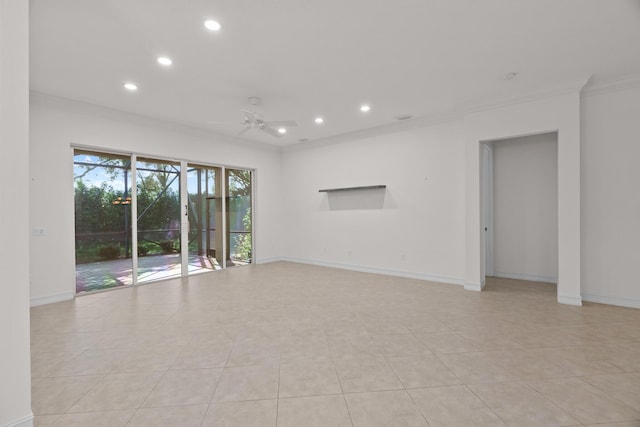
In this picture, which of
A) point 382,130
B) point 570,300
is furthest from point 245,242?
point 570,300

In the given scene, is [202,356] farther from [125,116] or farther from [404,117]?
[404,117]

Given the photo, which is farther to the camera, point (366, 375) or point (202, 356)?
point (202, 356)

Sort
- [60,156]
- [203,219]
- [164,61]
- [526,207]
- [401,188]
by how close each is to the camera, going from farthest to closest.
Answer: [203,219], [401,188], [526,207], [60,156], [164,61]

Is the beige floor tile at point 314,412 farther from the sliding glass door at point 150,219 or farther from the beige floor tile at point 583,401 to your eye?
the sliding glass door at point 150,219

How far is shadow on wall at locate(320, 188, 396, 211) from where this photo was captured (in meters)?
6.13

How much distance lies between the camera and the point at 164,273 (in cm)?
580

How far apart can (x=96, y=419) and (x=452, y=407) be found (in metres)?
2.27

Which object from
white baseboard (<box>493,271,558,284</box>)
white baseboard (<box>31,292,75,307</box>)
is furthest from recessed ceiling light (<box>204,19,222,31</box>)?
white baseboard (<box>493,271,558,284</box>)

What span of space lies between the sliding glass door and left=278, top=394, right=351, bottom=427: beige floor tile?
4.55m

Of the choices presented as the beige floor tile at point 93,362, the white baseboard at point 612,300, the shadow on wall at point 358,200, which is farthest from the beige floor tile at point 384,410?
the shadow on wall at point 358,200

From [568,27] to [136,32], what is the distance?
4105 mm

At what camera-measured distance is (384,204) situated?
6.12 meters

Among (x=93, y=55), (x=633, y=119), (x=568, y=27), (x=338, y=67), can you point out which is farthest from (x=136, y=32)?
(x=633, y=119)

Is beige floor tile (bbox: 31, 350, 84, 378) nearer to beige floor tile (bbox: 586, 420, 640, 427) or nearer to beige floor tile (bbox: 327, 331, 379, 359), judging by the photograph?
beige floor tile (bbox: 327, 331, 379, 359)
